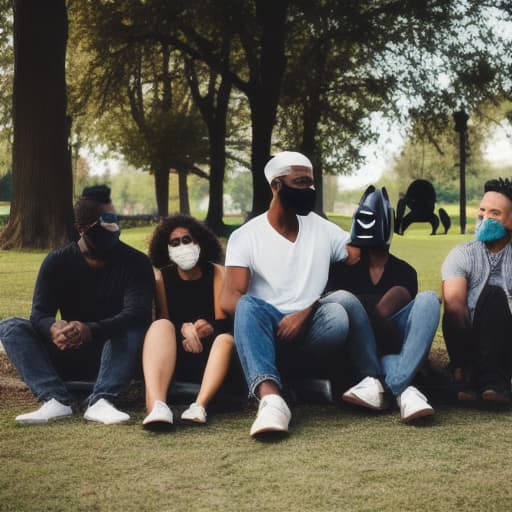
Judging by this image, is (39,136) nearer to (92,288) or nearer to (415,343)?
(92,288)

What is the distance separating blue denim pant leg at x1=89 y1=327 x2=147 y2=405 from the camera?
5.27 meters

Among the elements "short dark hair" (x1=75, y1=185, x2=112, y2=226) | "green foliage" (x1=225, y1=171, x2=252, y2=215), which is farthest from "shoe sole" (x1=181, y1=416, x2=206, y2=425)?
"green foliage" (x1=225, y1=171, x2=252, y2=215)

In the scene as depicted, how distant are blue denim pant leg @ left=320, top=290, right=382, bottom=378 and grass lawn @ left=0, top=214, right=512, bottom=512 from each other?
0.88 ft

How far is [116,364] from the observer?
17.4ft

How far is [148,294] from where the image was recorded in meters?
5.49

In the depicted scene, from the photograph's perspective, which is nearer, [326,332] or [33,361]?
[326,332]

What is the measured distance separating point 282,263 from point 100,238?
43.9 inches

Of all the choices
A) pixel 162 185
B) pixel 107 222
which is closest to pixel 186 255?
pixel 107 222

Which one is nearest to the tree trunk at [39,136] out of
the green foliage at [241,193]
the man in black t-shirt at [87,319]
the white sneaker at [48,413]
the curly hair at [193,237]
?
the curly hair at [193,237]

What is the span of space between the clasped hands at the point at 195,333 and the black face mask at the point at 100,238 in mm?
665

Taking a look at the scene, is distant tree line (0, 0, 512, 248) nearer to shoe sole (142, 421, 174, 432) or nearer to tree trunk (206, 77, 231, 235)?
tree trunk (206, 77, 231, 235)

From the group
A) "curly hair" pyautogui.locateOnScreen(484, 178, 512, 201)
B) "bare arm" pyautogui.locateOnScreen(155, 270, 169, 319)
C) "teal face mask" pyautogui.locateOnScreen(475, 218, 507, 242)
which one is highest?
"curly hair" pyautogui.locateOnScreen(484, 178, 512, 201)

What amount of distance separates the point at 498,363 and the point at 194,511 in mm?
2422

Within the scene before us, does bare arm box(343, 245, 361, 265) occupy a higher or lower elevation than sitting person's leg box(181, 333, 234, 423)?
higher
